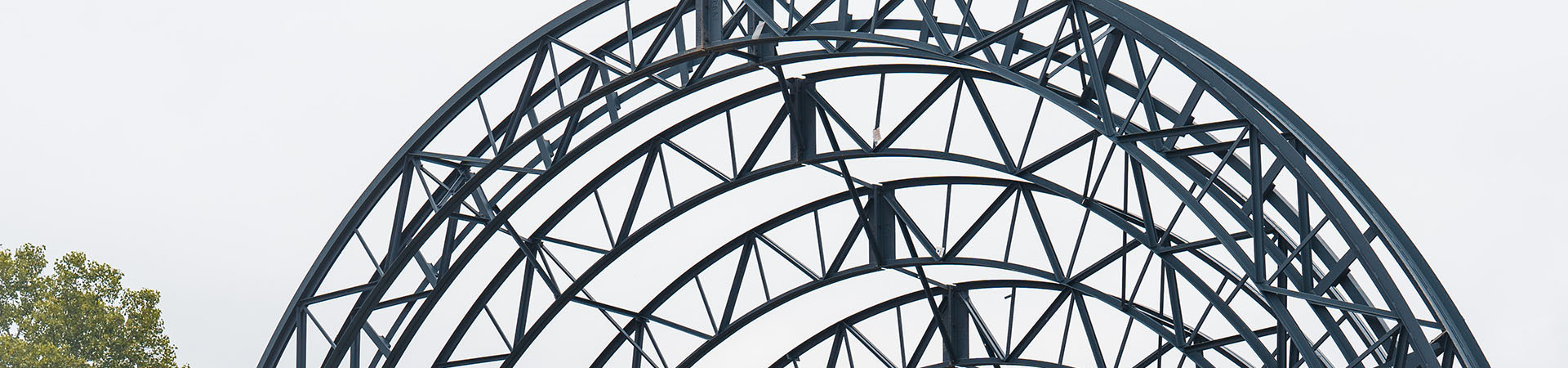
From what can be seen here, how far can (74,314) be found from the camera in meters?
35.0

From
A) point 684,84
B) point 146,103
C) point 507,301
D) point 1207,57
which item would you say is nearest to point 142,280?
point 146,103

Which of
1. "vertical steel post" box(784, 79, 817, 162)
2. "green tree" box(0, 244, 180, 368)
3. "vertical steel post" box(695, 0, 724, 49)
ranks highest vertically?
"green tree" box(0, 244, 180, 368)

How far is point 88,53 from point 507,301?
15.3 metres

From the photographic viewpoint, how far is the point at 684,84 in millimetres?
20391

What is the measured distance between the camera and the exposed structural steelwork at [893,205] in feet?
51.4

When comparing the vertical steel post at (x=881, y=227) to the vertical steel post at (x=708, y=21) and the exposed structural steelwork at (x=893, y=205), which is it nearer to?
the exposed structural steelwork at (x=893, y=205)

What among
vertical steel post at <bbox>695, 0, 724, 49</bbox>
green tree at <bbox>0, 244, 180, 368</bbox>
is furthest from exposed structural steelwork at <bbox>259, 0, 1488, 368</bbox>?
green tree at <bbox>0, 244, 180, 368</bbox>

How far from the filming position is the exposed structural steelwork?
1568 cm

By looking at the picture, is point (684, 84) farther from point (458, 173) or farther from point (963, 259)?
point (963, 259)

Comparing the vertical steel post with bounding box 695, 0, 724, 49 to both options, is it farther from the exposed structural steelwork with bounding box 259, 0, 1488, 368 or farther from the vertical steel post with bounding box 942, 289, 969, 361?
the vertical steel post with bounding box 942, 289, 969, 361

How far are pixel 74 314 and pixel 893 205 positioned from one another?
21.9 m

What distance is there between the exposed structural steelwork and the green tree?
7510 mm

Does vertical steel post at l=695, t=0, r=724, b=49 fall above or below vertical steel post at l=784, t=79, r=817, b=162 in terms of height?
below

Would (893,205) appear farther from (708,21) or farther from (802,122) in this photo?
(708,21)
